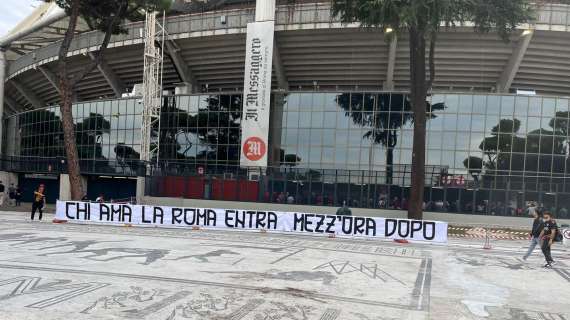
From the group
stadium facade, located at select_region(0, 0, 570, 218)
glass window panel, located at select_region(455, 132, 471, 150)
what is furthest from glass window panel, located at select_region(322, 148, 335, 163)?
glass window panel, located at select_region(455, 132, 471, 150)

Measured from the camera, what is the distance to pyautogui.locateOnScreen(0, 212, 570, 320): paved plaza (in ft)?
26.4

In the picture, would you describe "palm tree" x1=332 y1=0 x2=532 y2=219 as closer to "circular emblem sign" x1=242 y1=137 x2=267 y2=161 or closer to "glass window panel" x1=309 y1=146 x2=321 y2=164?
"circular emblem sign" x1=242 y1=137 x2=267 y2=161

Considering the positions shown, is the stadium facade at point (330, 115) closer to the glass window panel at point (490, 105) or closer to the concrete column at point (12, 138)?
the glass window panel at point (490, 105)

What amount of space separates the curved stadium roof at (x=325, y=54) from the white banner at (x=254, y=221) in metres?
16.5

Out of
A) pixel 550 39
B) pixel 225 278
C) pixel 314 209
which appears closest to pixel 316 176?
pixel 314 209

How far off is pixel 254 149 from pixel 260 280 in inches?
922

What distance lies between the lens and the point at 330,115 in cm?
3753

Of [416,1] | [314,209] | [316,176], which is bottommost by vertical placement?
[314,209]

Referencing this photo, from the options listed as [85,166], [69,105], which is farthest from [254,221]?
[85,166]

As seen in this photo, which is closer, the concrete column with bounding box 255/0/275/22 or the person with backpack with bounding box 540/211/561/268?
the person with backpack with bounding box 540/211/561/268

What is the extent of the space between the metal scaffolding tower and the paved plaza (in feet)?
65.0

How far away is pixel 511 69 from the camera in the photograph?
34.3m

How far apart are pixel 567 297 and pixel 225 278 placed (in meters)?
7.63

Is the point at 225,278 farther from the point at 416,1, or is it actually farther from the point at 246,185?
the point at 246,185
